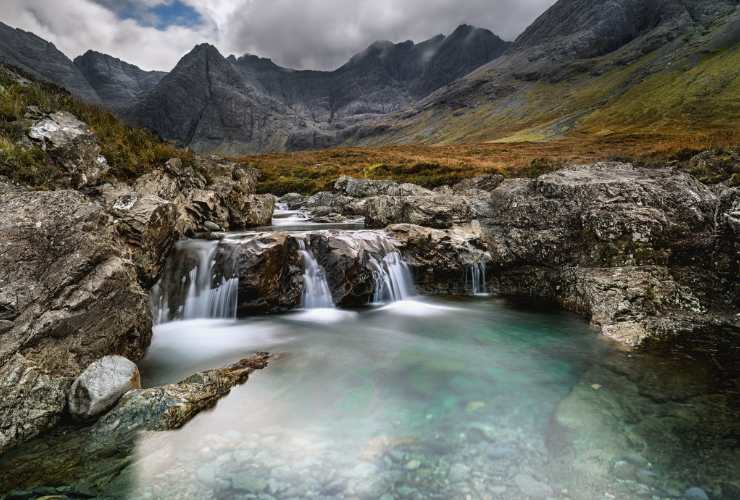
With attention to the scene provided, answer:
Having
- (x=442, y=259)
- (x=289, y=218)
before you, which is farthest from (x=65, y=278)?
(x=289, y=218)

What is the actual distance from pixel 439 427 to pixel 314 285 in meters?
8.26

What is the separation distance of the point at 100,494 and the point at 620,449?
7299 millimetres

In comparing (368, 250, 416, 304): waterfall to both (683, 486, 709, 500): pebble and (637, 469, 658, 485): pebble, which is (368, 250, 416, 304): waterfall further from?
(683, 486, 709, 500): pebble

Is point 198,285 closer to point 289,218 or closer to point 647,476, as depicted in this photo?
point 647,476

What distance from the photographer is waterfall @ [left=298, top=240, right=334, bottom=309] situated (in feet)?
44.3

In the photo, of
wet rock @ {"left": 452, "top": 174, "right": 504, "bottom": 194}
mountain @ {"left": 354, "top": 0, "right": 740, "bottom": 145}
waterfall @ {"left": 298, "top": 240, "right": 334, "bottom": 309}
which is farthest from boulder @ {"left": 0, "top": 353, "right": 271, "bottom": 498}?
mountain @ {"left": 354, "top": 0, "right": 740, "bottom": 145}

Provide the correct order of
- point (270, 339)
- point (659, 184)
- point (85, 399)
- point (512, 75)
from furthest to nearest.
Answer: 1. point (512, 75)
2. point (659, 184)
3. point (270, 339)
4. point (85, 399)

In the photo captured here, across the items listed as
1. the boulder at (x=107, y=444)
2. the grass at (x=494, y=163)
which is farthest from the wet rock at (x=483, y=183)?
the boulder at (x=107, y=444)

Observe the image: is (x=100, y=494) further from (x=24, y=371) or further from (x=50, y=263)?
(x=50, y=263)

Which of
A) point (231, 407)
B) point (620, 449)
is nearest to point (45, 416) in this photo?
point (231, 407)

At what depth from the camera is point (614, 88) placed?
371ft

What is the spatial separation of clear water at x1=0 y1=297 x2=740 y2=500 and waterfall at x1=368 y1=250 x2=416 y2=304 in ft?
12.7

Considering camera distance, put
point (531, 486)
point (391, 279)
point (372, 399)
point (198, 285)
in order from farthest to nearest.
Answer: point (391, 279), point (198, 285), point (372, 399), point (531, 486)

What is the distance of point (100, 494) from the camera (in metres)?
4.79
